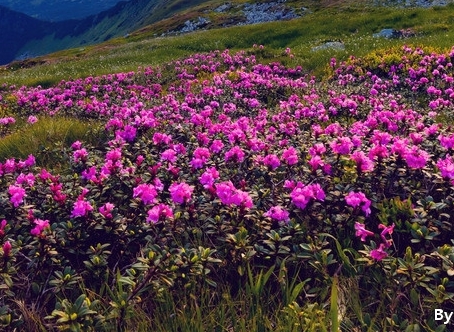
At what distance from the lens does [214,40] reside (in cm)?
3105

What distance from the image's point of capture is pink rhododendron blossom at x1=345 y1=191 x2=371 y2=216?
370 centimetres

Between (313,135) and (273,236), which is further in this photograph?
(313,135)

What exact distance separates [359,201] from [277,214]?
808 mm

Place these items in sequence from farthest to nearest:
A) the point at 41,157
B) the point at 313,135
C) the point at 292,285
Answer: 1. the point at 41,157
2. the point at 313,135
3. the point at 292,285

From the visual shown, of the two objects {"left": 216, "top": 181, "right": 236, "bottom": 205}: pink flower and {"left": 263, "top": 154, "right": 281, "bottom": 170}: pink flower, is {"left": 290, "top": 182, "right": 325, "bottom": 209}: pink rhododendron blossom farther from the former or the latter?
{"left": 263, "top": 154, "right": 281, "bottom": 170}: pink flower

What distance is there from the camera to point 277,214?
3732 mm

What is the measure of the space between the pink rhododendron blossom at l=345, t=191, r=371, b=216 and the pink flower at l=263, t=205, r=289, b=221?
24.3 inches

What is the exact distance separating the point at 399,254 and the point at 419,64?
9902 millimetres

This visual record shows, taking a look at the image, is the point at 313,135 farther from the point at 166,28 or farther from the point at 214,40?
the point at 166,28

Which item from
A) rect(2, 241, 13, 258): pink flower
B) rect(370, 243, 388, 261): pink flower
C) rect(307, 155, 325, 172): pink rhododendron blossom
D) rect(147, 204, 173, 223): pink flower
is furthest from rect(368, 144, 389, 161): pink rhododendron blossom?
rect(2, 241, 13, 258): pink flower

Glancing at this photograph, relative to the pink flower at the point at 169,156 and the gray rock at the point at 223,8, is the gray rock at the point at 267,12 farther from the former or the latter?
the pink flower at the point at 169,156

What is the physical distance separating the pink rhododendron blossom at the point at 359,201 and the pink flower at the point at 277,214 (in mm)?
618

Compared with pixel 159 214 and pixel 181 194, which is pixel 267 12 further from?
pixel 159 214

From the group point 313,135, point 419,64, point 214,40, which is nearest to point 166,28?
point 214,40
